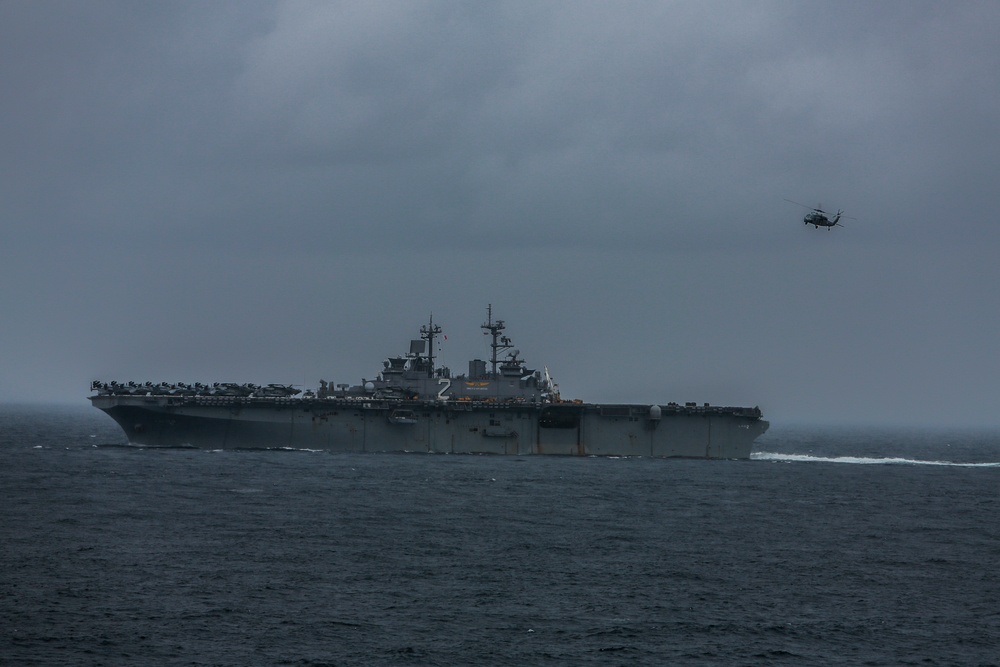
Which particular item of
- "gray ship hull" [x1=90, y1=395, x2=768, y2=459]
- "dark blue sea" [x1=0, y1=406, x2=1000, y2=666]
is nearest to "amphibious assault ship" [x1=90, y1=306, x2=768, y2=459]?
"gray ship hull" [x1=90, y1=395, x2=768, y2=459]

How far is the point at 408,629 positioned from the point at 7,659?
305 inches

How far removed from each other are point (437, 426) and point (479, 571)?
112ft

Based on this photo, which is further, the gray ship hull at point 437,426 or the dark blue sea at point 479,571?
the gray ship hull at point 437,426

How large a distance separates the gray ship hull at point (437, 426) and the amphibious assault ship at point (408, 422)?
60 mm

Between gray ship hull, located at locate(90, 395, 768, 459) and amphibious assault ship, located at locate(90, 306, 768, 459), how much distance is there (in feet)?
0.20

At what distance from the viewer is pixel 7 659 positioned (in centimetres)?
1948

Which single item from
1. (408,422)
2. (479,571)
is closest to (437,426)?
(408,422)

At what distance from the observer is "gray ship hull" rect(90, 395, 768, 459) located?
197ft

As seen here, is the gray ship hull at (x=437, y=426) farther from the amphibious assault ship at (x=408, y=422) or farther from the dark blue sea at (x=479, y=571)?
the dark blue sea at (x=479, y=571)

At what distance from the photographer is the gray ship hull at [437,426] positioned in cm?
6016

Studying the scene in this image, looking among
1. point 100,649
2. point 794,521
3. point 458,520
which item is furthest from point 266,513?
point 794,521

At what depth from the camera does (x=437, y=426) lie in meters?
62.3

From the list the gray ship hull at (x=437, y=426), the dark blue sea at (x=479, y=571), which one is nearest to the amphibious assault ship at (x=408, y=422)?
the gray ship hull at (x=437, y=426)

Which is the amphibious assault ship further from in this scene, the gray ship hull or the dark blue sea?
the dark blue sea
